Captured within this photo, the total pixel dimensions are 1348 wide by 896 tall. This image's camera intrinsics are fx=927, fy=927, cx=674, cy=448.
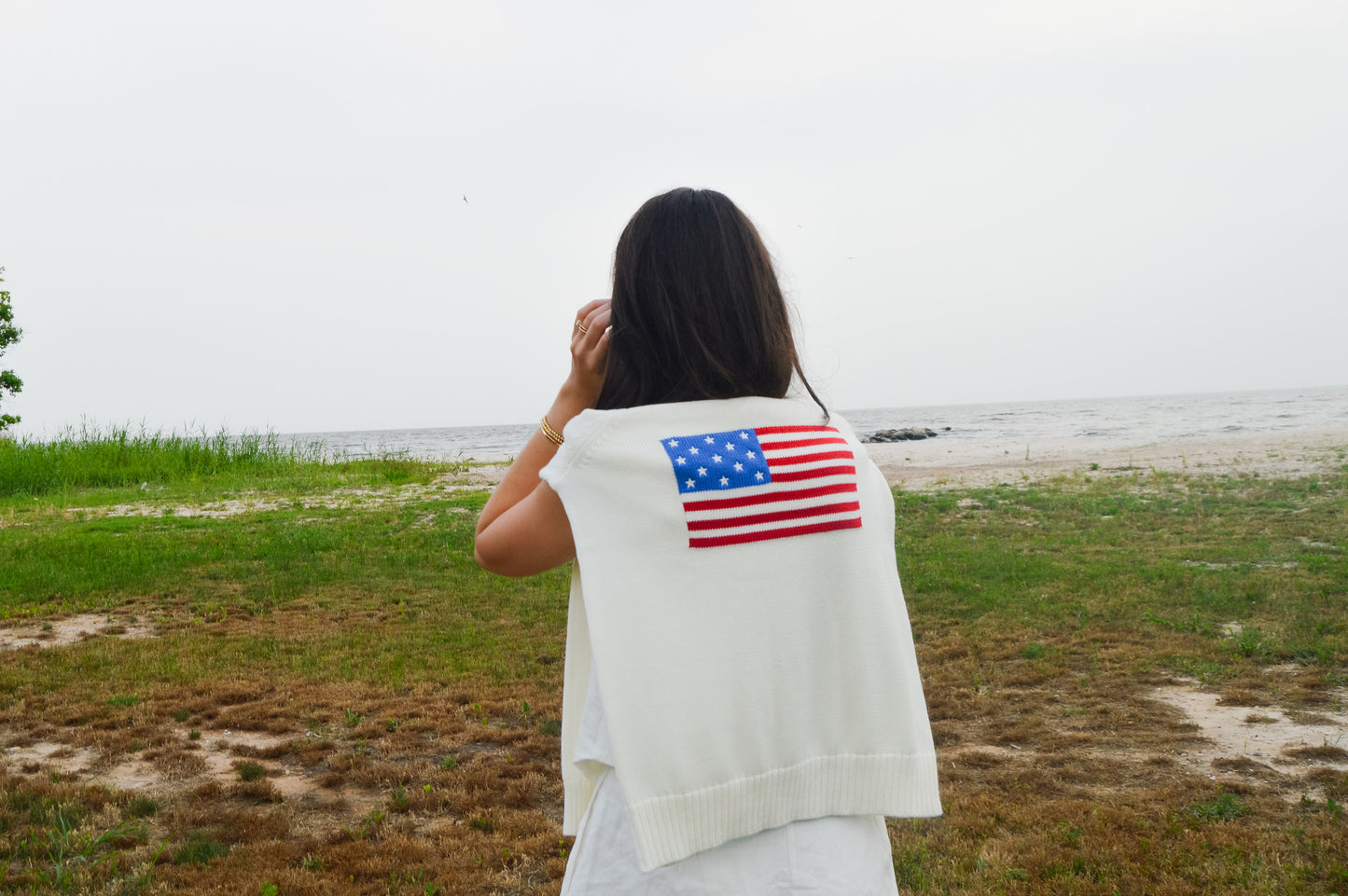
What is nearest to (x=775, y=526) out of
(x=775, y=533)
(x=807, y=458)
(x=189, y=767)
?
(x=775, y=533)

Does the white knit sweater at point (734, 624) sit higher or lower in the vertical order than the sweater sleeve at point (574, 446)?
lower

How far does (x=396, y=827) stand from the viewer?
3.92m

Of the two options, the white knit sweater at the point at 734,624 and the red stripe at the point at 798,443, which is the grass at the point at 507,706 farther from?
the red stripe at the point at 798,443

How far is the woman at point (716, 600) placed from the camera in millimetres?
1298

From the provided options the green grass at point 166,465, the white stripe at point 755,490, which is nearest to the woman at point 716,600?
the white stripe at point 755,490

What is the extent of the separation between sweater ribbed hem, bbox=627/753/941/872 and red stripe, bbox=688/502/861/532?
0.36m

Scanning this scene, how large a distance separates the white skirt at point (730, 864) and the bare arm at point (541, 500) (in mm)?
339

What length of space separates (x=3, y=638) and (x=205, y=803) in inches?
183

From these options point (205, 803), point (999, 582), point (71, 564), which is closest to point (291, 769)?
point (205, 803)

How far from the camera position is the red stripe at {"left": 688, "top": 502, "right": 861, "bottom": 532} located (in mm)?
1309

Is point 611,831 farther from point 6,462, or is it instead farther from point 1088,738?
point 6,462

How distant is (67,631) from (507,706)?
179 inches

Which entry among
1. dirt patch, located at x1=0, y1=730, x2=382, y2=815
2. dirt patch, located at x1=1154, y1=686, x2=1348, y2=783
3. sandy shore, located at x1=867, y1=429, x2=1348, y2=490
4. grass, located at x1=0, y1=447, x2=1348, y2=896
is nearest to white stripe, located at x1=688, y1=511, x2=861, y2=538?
grass, located at x1=0, y1=447, x2=1348, y2=896

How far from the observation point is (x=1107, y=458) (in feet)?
70.0
